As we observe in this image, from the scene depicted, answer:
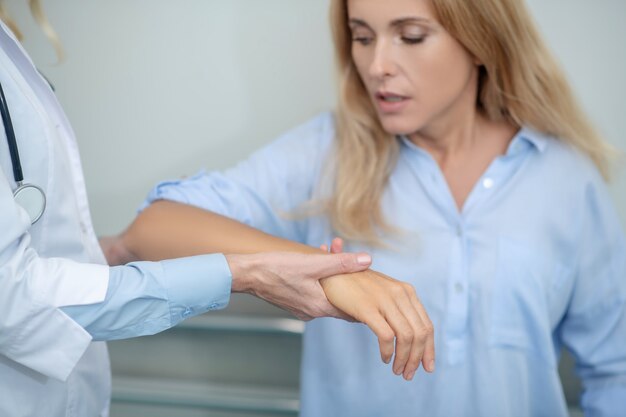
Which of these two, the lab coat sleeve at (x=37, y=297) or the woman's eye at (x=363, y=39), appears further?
the woman's eye at (x=363, y=39)

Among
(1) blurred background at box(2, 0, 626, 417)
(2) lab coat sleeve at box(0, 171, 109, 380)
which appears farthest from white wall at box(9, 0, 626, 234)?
(2) lab coat sleeve at box(0, 171, 109, 380)

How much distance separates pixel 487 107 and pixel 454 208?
26 cm

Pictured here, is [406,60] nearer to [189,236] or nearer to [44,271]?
[189,236]

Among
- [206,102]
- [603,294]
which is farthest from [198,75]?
[603,294]

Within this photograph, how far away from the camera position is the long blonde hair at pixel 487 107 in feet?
4.92

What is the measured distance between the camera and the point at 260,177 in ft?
5.19

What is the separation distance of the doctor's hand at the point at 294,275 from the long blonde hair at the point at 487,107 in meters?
0.33

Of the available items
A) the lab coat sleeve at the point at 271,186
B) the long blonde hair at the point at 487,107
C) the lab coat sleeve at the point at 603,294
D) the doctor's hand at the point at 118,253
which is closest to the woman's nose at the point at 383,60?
the long blonde hair at the point at 487,107

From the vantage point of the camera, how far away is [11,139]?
1051mm

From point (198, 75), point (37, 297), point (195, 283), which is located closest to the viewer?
point (37, 297)

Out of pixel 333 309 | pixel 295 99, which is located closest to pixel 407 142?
pixel 295 99

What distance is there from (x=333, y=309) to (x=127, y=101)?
3.26 feet

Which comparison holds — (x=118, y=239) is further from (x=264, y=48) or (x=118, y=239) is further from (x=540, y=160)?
(x=540, y=160)

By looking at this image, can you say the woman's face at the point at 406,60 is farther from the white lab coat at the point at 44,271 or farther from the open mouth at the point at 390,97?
the white lab coat at the point at 44,271
